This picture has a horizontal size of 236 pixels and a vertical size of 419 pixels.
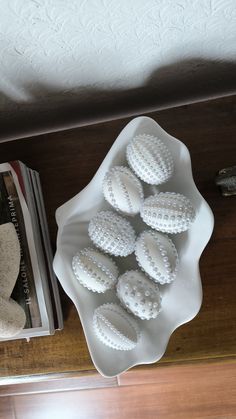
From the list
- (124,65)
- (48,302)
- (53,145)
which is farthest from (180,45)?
(48,302)

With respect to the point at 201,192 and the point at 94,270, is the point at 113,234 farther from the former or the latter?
the point at 201,192

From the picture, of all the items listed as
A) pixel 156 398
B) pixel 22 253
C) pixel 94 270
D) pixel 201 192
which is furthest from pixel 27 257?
pixel 156 398

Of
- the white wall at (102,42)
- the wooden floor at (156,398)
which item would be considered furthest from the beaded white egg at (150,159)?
the wooden floor at (156,398)

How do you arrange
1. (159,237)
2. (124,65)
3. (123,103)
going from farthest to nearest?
1. (123,103)
2. (124,65)
3. (159,237)

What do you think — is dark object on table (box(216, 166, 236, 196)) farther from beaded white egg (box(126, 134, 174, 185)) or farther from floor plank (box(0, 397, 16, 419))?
floor plank (box(0, 397, 16, 419))

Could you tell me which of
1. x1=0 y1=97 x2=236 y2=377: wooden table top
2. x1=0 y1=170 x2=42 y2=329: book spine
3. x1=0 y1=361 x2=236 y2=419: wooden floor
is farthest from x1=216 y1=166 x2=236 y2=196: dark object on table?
x1=0 y1=361 x2=236 y2=419: wooden floor

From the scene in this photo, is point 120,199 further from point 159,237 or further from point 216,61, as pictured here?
point 216,61

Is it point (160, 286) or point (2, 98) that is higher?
point (2, 98)
